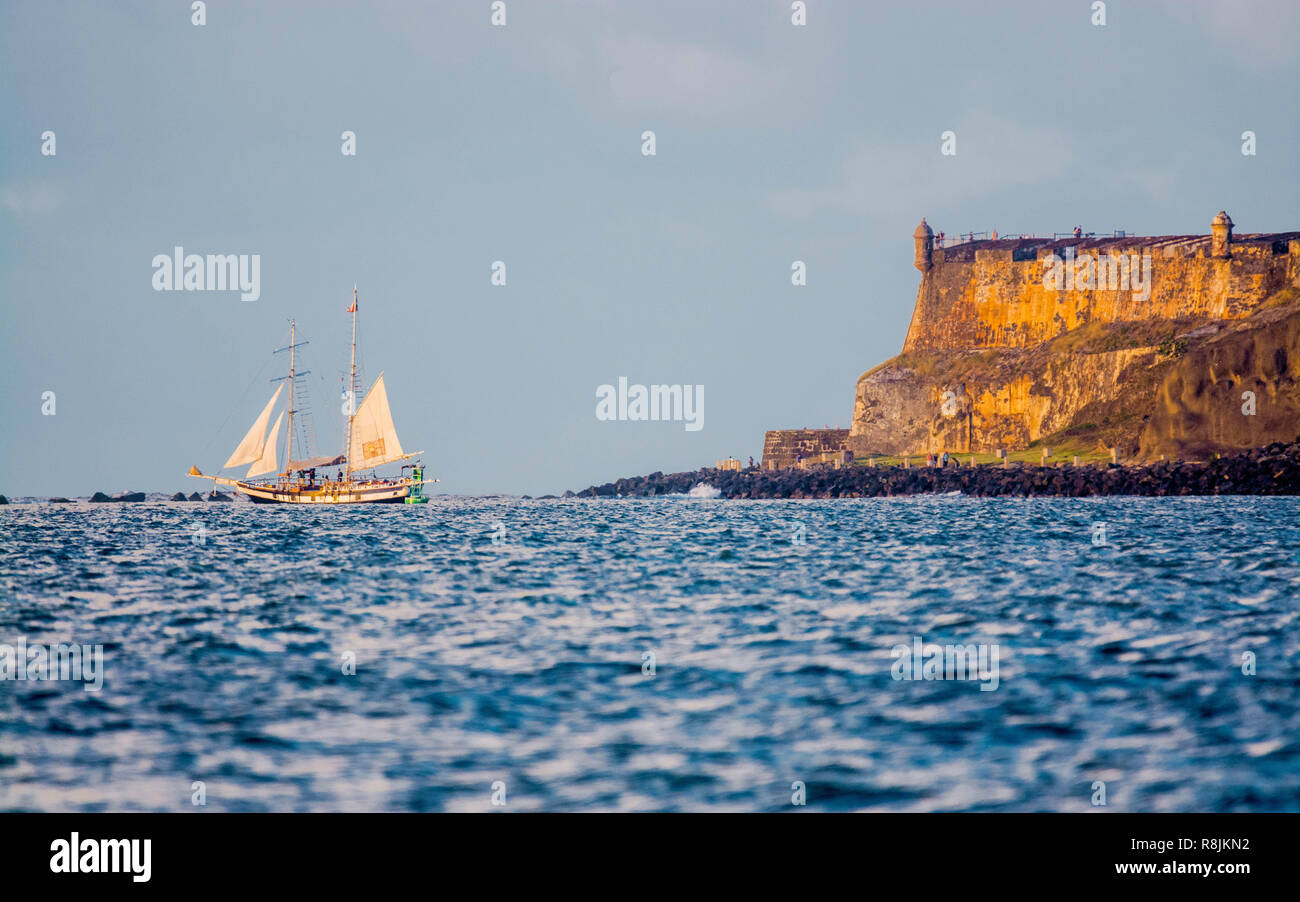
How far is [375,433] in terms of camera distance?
104 metres

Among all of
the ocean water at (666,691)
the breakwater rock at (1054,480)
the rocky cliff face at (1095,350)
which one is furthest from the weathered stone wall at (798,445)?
the ocean water at (666,691)

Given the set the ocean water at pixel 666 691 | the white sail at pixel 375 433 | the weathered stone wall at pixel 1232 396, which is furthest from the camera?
the white sail at pixel 375 433

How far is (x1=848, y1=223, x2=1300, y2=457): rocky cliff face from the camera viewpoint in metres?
93.6

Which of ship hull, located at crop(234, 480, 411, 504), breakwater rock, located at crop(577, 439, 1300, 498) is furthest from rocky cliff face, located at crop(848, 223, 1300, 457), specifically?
ship hull, located at crop(234, 480, 411, 504)

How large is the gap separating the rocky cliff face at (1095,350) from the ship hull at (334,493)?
46499mm

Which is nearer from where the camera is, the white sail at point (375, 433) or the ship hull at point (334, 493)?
the white sail at point (375, 433)

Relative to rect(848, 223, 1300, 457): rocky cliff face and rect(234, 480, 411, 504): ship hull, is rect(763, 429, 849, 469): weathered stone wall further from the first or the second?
rect(234, 480, 411, 504): ship hull

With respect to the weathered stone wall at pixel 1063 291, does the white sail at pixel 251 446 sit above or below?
→ below

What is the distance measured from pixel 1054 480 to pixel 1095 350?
34.3 metres

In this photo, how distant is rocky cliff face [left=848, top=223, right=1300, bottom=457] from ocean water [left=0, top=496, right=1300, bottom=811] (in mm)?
69820

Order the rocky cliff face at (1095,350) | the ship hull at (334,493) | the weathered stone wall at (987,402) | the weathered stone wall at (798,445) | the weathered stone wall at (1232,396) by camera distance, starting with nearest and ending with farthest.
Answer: the weathered stone wall at (1232,396), the rocky cliff face at (1095,350), the ship hull at (334,493), the weathered stone wall at (987,402), the weathered stone wall at (798,445)

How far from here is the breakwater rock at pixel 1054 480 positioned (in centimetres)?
7625

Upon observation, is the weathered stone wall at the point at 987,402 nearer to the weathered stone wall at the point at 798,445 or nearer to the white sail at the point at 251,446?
the weathered stone wall at the point at 798,445

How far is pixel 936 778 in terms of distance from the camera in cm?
1043
